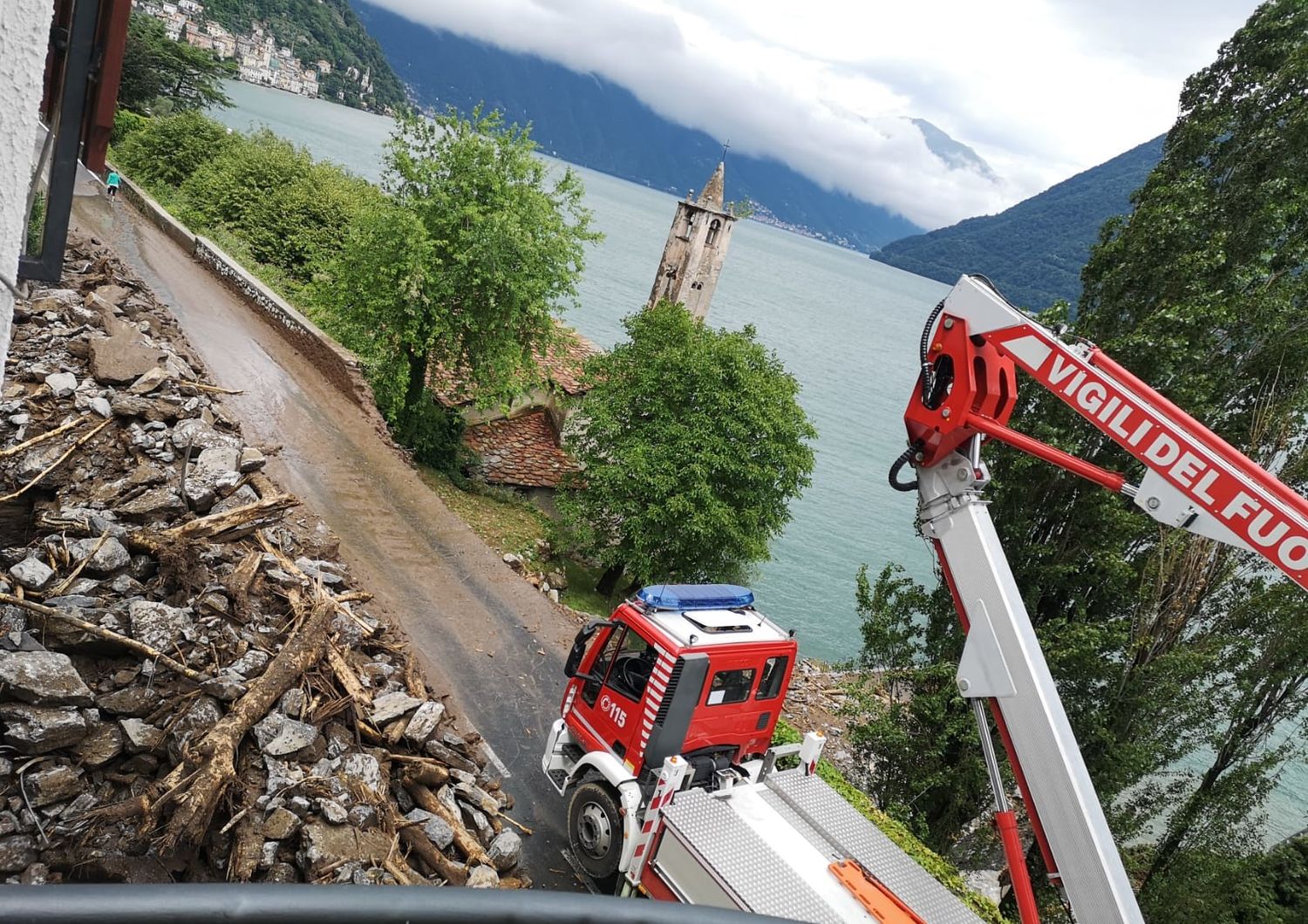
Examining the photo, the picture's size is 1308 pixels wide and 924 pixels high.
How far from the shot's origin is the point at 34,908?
1.00 meters

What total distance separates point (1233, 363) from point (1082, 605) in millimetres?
4114

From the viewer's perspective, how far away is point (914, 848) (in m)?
11.7

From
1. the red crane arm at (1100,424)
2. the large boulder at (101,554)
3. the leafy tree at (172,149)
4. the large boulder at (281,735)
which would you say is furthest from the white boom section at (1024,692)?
the leafy tree at (172,149)

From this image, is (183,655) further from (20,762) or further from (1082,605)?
(1082,605)

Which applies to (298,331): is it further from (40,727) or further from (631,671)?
(40,727)

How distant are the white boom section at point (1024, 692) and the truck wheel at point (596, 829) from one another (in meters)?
4.23

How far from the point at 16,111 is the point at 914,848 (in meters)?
12.3

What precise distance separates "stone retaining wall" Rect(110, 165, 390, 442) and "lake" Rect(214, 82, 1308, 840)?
5385 millimetres

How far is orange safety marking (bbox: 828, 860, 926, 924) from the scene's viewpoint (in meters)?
7.80

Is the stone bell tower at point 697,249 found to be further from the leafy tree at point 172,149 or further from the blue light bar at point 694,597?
the blue light bar at point 694,597

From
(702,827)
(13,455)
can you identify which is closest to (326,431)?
(13,455)

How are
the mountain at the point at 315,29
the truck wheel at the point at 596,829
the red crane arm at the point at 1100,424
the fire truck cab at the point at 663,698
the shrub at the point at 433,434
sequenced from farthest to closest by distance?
the mountain at the point at 315,29 < the shrub at the point at 433,434 < the truck wheel at the point at 596,829 < the fire truck cab at the point at 663,698 < the red crane arm at the point at 1100,424

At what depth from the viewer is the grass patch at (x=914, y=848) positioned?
10.9m

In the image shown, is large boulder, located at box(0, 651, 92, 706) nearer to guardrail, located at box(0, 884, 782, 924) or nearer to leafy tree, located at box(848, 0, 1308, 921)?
guardrail, located at box(0, 884, 782, 924)
